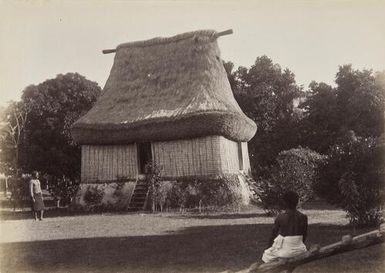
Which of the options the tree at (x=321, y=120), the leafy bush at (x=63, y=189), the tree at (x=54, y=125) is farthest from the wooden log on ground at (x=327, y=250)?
the tree at (x=321, y=120)

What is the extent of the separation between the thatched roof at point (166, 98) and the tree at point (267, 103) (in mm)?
5814

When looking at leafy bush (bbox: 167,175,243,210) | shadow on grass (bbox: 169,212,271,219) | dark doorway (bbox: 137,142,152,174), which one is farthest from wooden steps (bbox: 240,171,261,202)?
dark doorway (bbox: 137,142,152,174)

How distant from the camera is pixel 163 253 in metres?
8.02

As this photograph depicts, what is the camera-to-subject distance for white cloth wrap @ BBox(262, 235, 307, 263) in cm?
→ 534

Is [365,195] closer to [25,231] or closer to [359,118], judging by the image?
[25,231]

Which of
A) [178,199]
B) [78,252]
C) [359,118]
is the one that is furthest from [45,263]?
[359,118]

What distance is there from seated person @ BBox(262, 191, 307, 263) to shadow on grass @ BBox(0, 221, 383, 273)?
1.35 metres

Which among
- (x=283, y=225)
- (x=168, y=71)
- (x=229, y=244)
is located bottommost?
(x=229, y=244)

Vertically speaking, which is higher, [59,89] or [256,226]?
[59,89]

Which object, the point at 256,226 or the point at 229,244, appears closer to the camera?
the point at 229,244

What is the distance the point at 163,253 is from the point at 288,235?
308cm

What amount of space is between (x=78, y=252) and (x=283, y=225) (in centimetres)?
432

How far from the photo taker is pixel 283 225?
5.52 meters

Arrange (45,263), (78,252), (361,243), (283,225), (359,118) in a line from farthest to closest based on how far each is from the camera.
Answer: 1. (359,118)
2. (78,252)
3. (45,263)
4. (283,225)
5. (361,243)
